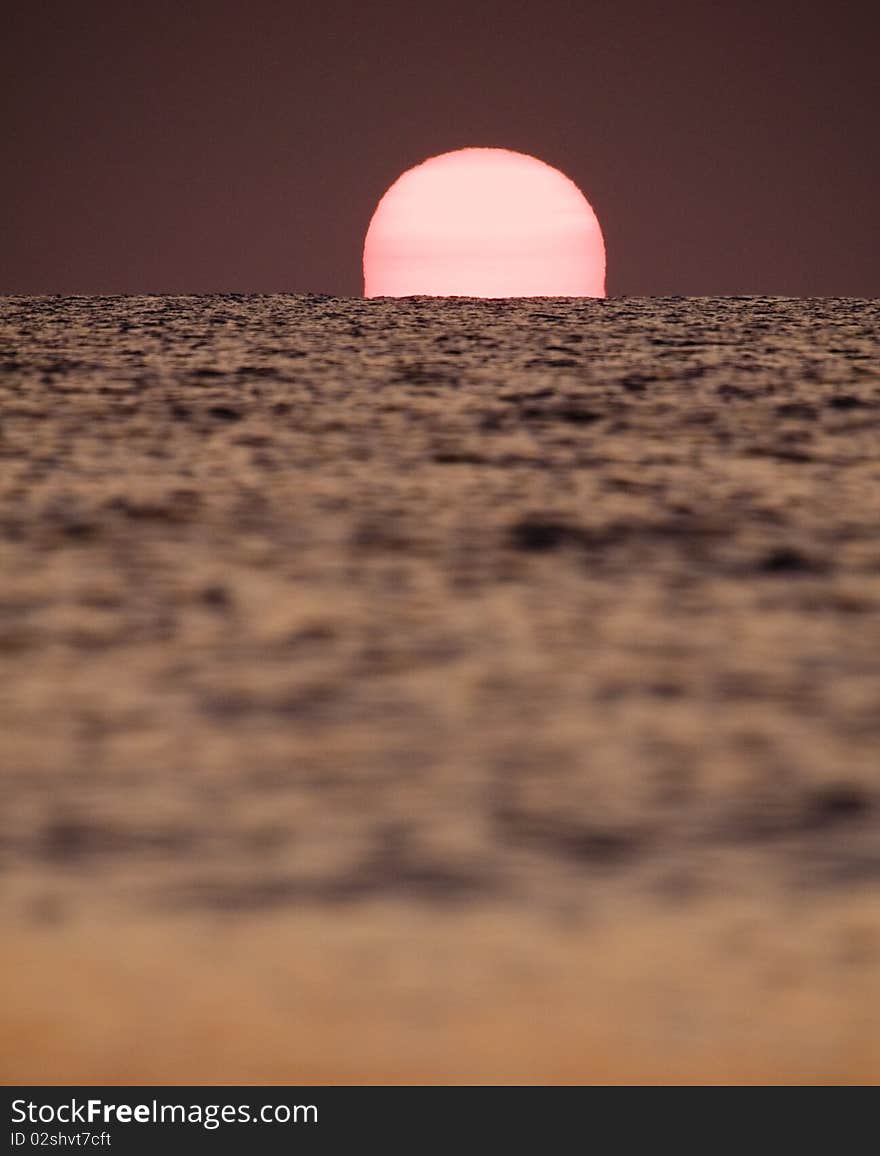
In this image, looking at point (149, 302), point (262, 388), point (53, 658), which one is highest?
point (149, 302)

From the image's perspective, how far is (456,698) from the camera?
427mm

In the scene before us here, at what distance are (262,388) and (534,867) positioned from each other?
1.68 feet

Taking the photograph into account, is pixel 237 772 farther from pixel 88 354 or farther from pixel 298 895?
pixel 88 354

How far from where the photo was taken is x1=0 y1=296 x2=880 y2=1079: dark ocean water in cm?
32

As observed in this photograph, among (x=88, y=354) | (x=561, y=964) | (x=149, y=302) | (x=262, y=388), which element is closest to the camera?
(x=561, y=964)

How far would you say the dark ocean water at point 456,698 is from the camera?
0.32 metres

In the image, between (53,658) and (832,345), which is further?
(832,345)

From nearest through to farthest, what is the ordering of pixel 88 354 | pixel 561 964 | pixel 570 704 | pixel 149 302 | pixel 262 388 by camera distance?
pixel 561 964, pixel 570 704, pixel 262 388, pixel 88 354, pixel 149 302

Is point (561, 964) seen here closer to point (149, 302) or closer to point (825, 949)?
point (825, 949)

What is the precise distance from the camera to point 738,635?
0.47 metres

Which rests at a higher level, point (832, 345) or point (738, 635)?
point (832, 345)

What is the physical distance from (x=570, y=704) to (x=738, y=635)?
0.08 meters

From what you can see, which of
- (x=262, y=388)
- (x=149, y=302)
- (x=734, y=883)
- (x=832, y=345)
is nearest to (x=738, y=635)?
(x=734, y=883)

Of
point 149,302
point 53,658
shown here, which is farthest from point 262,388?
Result: point 149,302
